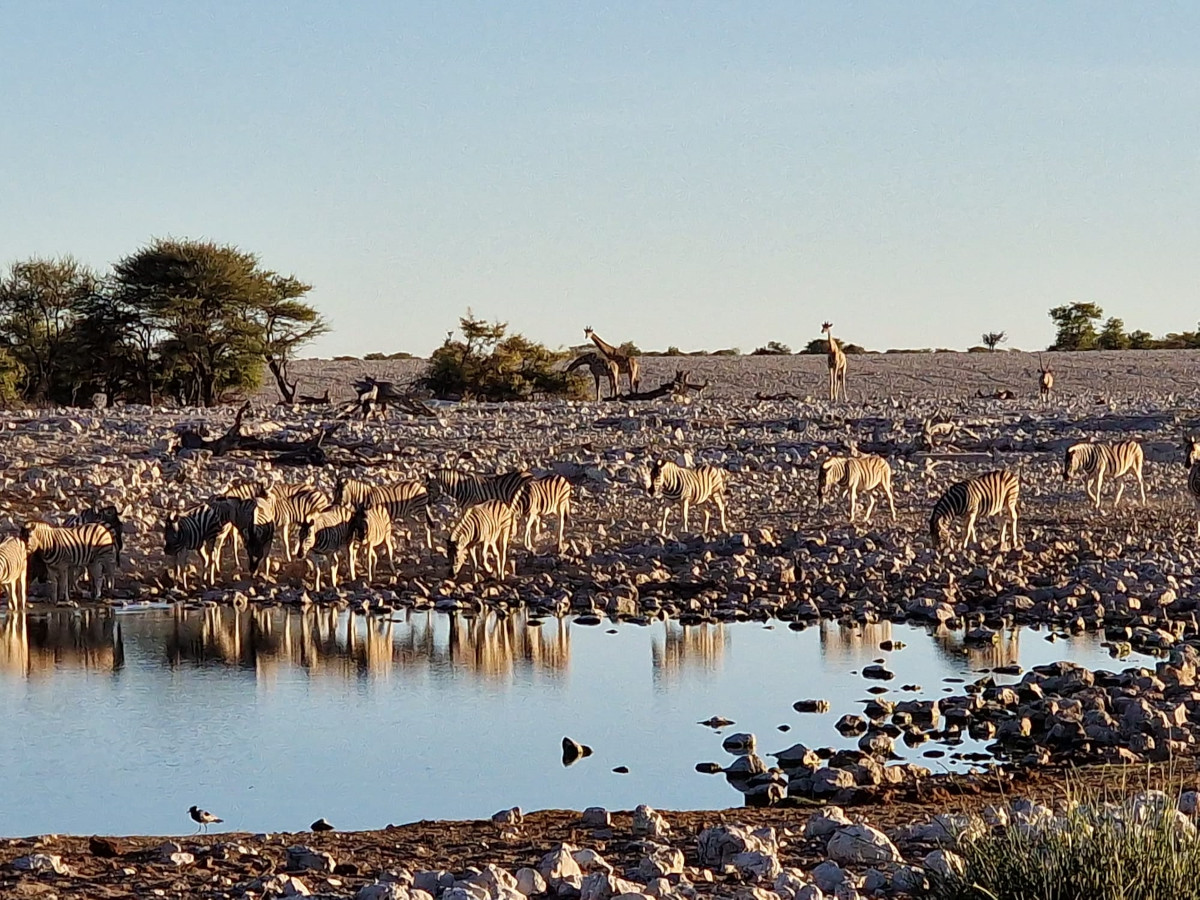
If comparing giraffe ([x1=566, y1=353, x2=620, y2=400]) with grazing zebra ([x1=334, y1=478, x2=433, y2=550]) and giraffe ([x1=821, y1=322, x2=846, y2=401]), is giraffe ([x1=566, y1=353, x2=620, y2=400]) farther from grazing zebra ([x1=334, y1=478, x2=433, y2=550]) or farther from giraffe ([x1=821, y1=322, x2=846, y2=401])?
grazing zebra ([x1=334, y1=478, x2=433, y2=550])

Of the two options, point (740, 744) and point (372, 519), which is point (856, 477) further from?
point (740, 744)

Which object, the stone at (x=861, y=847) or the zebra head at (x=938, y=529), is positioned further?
the zebra head at (x=938, y=529)

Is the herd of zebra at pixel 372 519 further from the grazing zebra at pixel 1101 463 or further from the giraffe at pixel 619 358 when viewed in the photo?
the giraffe at pixel 619 358

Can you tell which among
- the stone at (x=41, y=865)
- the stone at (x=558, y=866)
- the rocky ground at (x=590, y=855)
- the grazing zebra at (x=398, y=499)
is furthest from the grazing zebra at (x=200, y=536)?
the stone at (x=558, y=866)

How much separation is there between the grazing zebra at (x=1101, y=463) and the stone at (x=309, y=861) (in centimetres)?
1367

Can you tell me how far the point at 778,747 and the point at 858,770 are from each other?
108 cm

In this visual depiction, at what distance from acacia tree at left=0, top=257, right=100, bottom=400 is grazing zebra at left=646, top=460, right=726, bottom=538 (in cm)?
2570

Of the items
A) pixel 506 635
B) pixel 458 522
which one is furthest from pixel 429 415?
pixel 506 635

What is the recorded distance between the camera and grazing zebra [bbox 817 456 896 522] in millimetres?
17656

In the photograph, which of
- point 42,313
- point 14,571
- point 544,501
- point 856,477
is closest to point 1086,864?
point 14,571

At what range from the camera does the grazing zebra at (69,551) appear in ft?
45.8

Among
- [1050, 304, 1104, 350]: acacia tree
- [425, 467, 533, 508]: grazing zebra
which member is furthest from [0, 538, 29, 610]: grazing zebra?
[1050, 304, 1104, 350]: acacia tree

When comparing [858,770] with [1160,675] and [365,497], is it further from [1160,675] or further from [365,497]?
[365,497]

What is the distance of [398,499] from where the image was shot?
16781 mm
